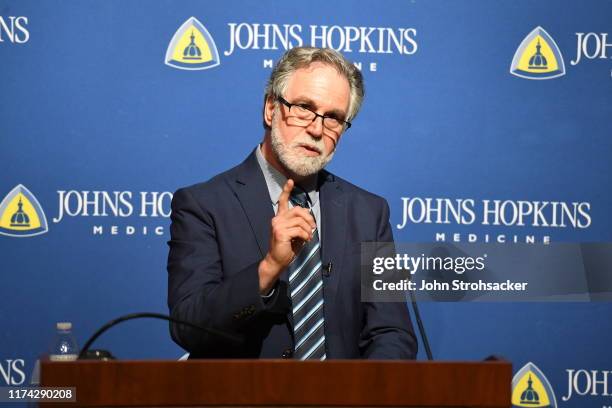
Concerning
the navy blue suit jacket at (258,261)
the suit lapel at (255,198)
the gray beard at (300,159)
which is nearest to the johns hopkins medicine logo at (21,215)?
the navy blue suit jacket at (258,261)

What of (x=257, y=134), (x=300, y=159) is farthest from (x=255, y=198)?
(x=257, y=134)

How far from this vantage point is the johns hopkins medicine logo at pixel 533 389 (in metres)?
3.80

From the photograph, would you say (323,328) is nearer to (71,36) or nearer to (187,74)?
(187,74)

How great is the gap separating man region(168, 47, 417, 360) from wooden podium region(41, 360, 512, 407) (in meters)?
0.79

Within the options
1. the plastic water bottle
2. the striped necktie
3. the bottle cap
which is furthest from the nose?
the plastic water bottle

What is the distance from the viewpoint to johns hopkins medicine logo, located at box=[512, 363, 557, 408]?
12.5 ft

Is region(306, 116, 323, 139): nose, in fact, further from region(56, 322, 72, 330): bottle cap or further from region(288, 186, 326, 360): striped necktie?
region(56, 322, 72, 330): bottle cap

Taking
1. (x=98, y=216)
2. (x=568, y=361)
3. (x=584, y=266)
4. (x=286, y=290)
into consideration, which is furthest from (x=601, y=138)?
(x=98, y=216)

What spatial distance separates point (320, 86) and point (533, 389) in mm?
1751

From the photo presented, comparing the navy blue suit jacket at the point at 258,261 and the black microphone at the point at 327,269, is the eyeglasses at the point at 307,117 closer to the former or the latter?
the navy blue suit jacket at the point at 258,261

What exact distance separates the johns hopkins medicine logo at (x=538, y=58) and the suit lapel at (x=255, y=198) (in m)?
1.39

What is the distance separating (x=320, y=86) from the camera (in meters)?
2.87

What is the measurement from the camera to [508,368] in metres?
1.74

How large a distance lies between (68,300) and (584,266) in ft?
6.93
